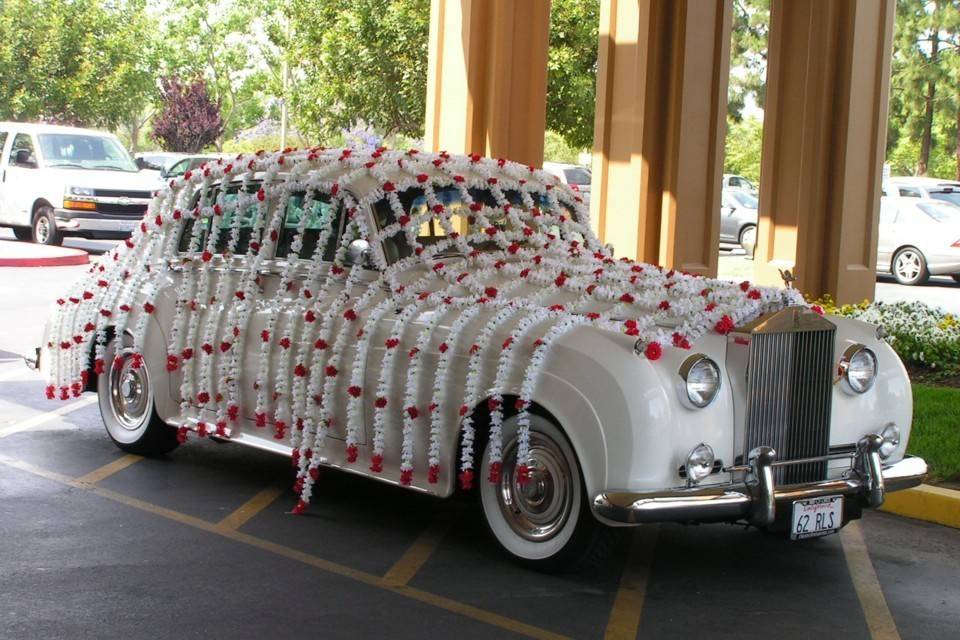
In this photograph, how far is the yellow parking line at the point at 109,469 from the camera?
7234 mm

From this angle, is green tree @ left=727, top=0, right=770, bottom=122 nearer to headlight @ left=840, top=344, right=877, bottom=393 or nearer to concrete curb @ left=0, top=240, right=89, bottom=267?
concrete curb @ left=0, top=240, right=89, bottom=267

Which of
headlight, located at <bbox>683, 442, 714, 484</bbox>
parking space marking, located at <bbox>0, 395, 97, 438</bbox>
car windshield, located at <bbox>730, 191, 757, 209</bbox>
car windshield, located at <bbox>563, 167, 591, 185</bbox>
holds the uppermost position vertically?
car windshield, located at <bbox>563, 167, 591, 185</bbox>

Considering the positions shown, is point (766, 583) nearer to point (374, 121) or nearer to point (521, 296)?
point (521, 296)

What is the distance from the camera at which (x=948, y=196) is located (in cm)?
2464

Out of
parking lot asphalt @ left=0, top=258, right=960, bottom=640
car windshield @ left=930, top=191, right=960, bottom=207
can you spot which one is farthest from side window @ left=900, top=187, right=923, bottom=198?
parking lot asphalt @ left=0, top=258, right=960, bottom=640

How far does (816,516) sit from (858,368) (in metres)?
0.81

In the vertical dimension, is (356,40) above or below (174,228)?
above

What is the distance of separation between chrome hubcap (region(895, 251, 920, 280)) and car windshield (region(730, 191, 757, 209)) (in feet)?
27.9

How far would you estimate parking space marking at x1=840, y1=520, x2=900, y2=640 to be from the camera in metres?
5.13

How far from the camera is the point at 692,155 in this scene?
14.4m

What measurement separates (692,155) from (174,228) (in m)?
7.94

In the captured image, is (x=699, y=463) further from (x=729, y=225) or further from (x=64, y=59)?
(x=64, y=59)

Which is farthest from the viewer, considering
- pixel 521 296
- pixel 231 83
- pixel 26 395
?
pixel 231 83

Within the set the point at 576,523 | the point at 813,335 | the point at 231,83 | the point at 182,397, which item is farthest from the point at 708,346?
the point at 231,83
